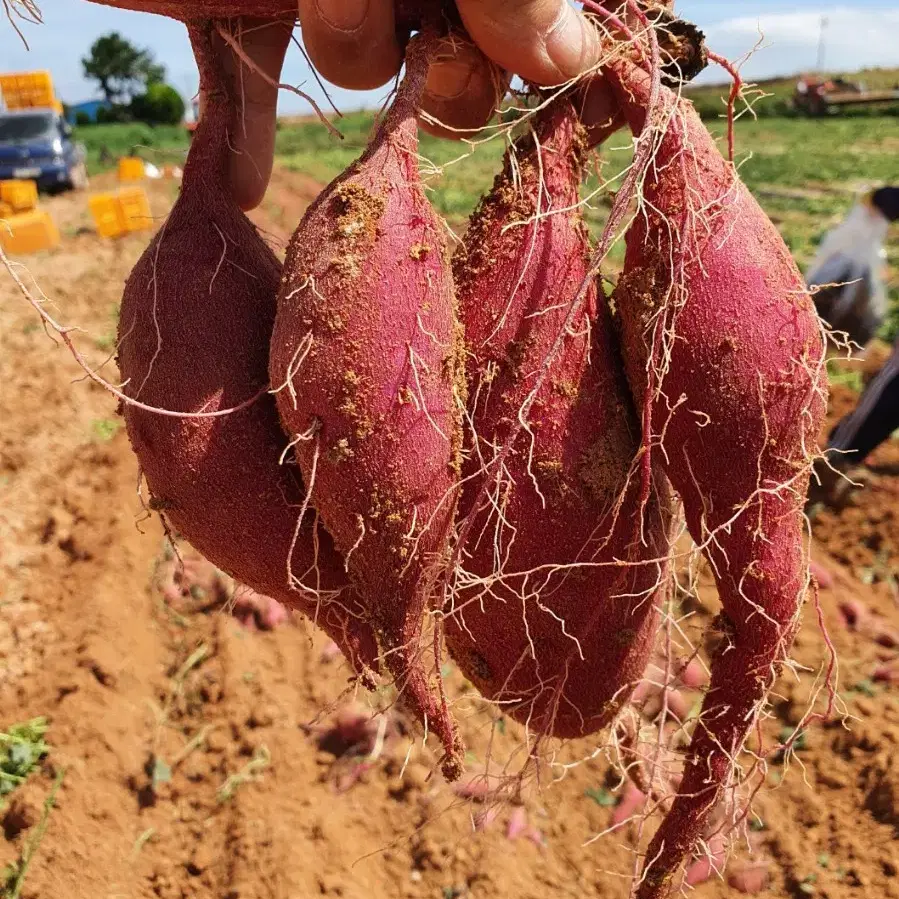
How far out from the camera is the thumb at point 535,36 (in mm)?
1030

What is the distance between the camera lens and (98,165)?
2164 cm

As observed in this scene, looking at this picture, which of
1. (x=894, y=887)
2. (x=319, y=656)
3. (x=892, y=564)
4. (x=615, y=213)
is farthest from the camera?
(x=892, y=564)

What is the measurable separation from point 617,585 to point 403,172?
0.66 metres

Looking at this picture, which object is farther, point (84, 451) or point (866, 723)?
point (84, 451)

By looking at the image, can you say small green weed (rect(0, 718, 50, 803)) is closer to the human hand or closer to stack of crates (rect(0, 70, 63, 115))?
the human hand

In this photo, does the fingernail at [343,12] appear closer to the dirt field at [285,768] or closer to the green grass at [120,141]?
the dirt field at [285,768]

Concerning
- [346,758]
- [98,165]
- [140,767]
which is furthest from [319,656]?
[98,165]

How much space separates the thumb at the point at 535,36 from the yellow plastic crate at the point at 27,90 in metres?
13.2

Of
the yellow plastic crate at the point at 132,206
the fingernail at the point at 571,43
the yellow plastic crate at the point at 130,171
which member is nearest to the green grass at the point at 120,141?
the yellow plastic crate at the point at 130,171

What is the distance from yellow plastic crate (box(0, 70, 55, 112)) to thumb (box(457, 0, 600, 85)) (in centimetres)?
1321

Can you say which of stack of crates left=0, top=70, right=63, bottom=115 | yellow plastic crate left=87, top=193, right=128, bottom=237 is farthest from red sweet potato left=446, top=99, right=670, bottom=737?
stack of crates left=0, top=70, right=63, bottom=115

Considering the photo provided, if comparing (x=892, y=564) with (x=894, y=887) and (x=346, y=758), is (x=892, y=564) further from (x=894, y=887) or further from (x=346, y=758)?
(x=346, y=758)

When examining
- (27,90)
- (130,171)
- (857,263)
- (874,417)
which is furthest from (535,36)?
(130,171)

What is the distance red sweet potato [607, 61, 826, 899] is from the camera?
107 centimetres
